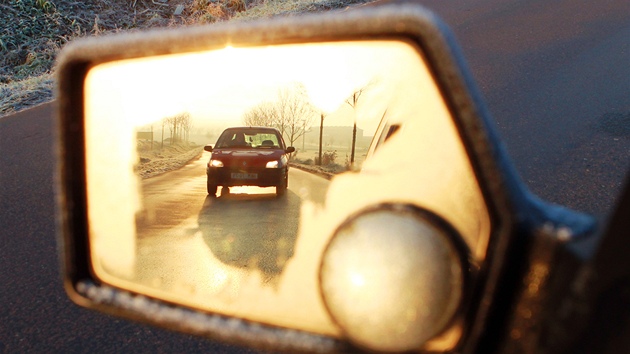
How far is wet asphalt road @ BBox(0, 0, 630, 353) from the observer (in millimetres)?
3002

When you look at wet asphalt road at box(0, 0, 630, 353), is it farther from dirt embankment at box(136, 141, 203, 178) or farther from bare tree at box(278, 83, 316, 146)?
bare tree at box(278, 83, 316, 146)

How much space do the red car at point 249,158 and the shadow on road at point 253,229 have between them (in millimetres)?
39

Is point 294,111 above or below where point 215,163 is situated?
above

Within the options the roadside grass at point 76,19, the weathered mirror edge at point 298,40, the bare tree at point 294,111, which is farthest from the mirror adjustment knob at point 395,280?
the roadside grass at point 76,19

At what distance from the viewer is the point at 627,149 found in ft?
15.7

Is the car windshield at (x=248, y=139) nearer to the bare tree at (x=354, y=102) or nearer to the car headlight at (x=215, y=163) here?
the car headlight at (x=215, y=163)

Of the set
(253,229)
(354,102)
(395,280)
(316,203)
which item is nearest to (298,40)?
(354,102)

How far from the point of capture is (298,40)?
991 mm

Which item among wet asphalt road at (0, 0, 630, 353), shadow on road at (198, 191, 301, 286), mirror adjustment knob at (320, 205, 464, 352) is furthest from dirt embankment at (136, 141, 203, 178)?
wet asphalt road at (0, 0, 630, 353)

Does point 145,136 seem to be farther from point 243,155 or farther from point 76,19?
point 76,19

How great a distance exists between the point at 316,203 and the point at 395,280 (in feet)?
1.20

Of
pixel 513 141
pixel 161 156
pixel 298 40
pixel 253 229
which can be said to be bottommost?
pixel 253 229

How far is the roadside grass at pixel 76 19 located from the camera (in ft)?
32.1

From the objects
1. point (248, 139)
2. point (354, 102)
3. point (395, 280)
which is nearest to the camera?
point (395, 280)
